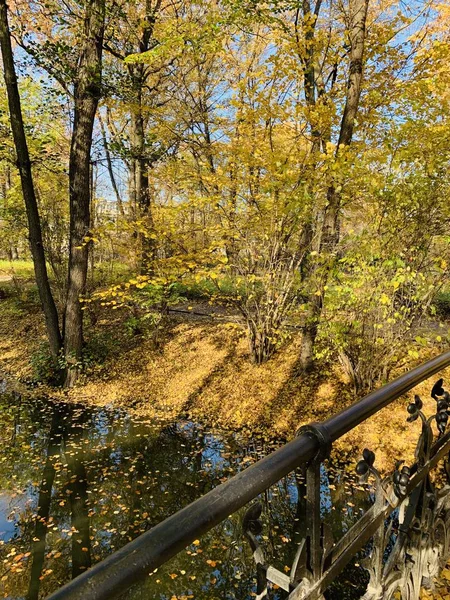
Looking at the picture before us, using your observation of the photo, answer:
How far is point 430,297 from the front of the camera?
503 centimetres

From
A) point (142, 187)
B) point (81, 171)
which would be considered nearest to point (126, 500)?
point (81, 171)

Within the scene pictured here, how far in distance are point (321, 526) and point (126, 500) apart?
13.0 ft

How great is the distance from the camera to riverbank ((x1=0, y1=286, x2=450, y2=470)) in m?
5.53

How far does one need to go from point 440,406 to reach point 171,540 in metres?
1.58

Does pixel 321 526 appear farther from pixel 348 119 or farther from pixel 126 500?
pixel 348 119

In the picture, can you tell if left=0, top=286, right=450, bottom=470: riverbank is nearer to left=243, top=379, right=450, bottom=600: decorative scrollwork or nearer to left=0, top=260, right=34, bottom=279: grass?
left=243, top=379, right=450, bottom=600: decorative scrollwork

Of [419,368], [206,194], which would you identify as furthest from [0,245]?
[419,368]

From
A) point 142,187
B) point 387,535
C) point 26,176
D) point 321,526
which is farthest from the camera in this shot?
point 142,187

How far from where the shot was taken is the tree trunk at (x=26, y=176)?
668 centimetres

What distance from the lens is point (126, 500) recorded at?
174 inches

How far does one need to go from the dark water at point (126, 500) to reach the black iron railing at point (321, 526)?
1.92 meters

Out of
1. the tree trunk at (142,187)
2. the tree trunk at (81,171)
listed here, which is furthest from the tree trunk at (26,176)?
the tree trunk at (142,187)

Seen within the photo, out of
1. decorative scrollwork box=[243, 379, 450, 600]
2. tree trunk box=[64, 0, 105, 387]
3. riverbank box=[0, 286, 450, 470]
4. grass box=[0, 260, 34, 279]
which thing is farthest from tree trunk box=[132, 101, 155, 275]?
grass box=[0, 260, 34, 279]

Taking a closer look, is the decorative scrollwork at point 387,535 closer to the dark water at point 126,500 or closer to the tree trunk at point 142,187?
the dark water at point 126,500
